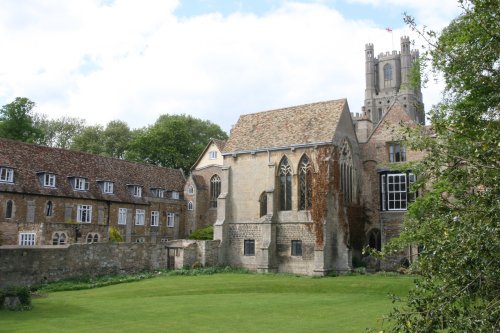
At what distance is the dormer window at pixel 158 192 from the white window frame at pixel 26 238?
15842mm

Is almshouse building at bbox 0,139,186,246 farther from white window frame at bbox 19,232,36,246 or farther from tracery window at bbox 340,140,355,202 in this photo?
tracery window at bbox 340,140,355,202

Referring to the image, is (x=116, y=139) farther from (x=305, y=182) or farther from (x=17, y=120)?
(x=305, y=182)

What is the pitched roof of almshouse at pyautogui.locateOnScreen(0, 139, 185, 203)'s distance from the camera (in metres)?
39.5

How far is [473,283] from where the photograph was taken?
654 cm

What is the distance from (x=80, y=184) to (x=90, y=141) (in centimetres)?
2962

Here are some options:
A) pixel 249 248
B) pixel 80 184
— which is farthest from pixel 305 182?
pixel 80 184

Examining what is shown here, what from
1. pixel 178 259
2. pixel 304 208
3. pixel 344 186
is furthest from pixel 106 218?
pixel 344 186

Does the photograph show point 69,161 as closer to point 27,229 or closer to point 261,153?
point 27,229

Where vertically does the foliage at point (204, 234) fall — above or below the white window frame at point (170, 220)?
below

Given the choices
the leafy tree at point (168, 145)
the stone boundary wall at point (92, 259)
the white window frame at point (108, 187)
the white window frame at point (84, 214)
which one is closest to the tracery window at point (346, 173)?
the stone boundary wall at point (92, 259)

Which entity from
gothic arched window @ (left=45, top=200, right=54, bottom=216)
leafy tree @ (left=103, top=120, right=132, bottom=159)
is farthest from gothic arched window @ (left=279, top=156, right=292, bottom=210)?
leafy tree @ (left=103, top=120, right=132, bottom=159)

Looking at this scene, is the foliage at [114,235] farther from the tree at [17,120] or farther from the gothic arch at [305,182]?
the tree at [17,120]

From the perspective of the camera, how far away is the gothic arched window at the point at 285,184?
127 feet

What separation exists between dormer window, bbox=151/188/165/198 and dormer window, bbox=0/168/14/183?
50.2ft
